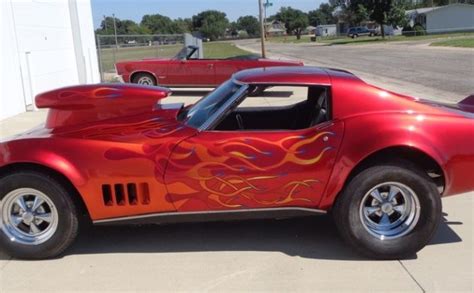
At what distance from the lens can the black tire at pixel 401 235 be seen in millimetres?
3896

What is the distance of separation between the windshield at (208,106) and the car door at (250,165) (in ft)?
0.76

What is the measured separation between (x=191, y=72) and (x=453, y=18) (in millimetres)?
69763

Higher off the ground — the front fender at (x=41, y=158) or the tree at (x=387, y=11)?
the tree at (x=387, y=11)

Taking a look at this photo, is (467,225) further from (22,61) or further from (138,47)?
(138,47)

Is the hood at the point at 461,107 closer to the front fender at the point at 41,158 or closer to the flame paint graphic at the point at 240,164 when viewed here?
the flame paint graphic at the point at 240,164

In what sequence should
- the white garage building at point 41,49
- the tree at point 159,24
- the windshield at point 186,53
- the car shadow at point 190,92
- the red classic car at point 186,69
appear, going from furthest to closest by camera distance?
the tree at point 159,24
the car shadow at point 190,92
the windshield at point 186,53
the red classic car at point 186,69
the white garage building at point 41,49

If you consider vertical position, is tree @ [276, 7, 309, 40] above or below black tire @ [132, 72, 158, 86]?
above

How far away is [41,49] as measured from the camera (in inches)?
572

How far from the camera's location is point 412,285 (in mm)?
3561

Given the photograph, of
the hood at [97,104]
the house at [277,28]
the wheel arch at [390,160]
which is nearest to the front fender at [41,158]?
the hood at [97,104]

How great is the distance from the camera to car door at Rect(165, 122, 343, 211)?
3.90m

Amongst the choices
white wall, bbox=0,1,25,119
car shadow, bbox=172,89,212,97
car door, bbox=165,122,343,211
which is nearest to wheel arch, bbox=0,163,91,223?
car door, bbox=165,122,343,211

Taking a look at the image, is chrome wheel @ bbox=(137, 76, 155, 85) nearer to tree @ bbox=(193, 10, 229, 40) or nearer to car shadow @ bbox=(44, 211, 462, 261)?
car shadow @ bbox=(44, 211, 462, 261)

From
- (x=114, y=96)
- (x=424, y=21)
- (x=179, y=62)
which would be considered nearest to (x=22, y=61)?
(x=179, y=62)
